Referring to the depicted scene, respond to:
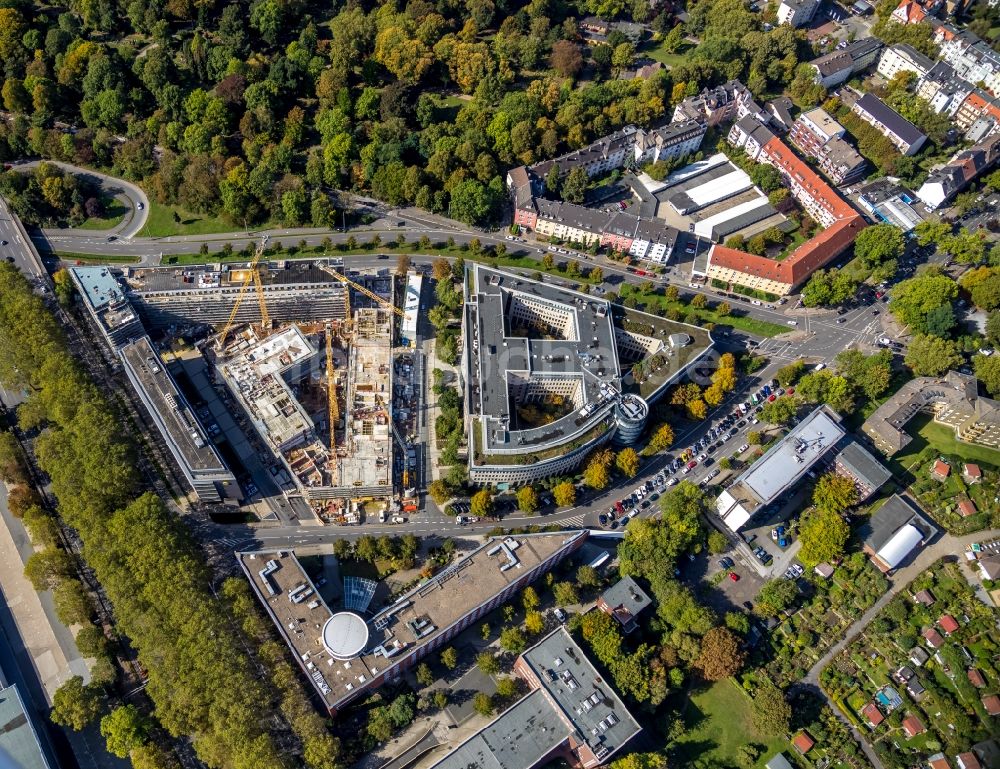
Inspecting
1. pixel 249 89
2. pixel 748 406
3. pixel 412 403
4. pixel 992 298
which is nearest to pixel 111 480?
pixel 412 403

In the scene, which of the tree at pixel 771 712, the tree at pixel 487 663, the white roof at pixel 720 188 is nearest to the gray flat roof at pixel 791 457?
the tree at pixel 771 712

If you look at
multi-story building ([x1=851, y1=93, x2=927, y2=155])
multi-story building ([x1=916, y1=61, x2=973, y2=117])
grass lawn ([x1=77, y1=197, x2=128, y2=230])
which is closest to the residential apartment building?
multi-story building ([x1=851, y1=93, x2=927, y2=155])

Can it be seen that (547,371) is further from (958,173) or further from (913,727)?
(958,173)

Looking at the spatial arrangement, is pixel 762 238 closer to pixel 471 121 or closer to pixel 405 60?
pixel 471 121

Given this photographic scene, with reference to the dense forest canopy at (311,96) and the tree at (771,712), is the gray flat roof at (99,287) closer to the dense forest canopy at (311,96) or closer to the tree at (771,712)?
the dense forest canopy at (311,96)

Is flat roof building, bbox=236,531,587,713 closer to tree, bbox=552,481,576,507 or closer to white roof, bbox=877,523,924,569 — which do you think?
tree, bbox=552,481,576,507

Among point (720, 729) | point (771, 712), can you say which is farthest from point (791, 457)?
point (720, 729)

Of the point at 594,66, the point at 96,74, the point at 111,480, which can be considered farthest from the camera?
the point at 594,66
